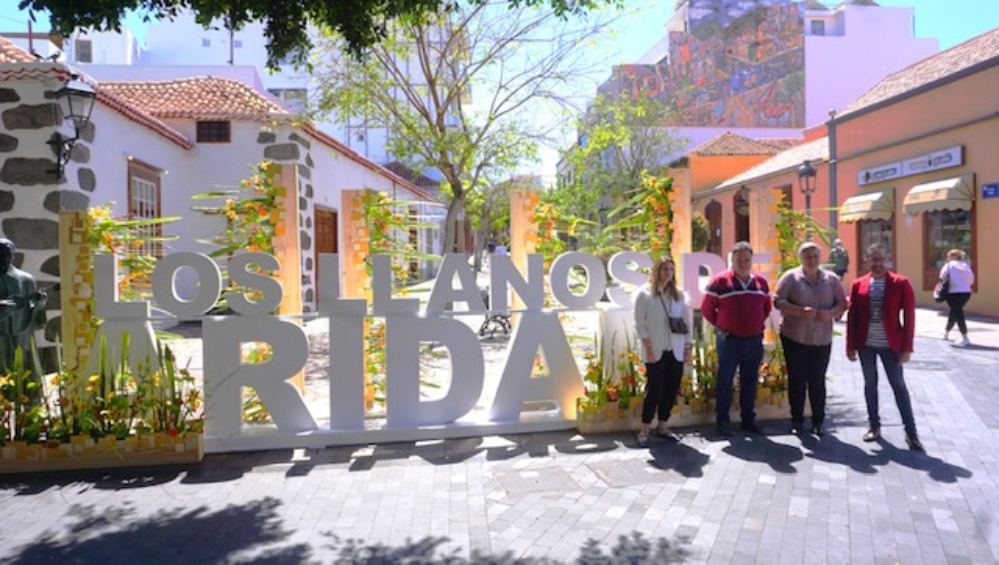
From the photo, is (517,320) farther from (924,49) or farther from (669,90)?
(924,49)

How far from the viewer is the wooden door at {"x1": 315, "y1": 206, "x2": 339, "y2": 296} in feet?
49.7

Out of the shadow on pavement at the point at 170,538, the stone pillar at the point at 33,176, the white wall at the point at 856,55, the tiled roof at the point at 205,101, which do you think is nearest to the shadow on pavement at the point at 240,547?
the shadow on pavement at the point at 170,538

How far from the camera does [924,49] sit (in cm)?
4522

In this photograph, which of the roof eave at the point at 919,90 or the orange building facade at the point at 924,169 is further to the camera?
the orange building facade at the point at 924,169

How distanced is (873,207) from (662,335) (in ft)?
50.3

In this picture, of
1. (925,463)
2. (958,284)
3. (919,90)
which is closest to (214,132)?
(925,463)

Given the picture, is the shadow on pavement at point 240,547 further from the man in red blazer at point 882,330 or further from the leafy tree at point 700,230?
the leafy tree at point 700,230

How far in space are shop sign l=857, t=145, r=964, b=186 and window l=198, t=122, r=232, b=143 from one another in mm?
14870

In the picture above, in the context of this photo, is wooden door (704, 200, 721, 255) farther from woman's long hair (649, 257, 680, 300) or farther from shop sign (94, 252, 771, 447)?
woman's long hair (649, 257, 680, 300)

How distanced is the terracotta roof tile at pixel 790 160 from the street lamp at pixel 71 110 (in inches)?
770

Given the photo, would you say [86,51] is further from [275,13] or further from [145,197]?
[275,13]

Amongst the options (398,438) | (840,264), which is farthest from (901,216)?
(398,438)

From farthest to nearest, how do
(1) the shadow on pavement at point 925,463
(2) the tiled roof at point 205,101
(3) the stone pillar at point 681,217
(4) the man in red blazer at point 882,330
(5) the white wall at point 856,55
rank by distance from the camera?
(5) the white wall at point 856,55 → (2) the tiled roof at point 205,101 → (3) the stone pillar at point 681,217 → (4) the man in red blazer at point 882,330 → (1) the shadow on pavement at point 925,463

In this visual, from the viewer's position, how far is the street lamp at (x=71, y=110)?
27.6 feet
